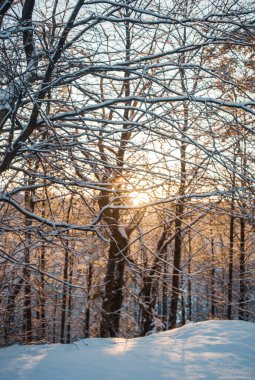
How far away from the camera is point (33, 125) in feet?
10.8

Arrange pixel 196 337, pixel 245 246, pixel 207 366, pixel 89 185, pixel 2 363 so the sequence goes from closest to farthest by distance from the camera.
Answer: pixel 207 366
pixel 2 363
pixel 89 185
pixel 196 337
pixel 245 246

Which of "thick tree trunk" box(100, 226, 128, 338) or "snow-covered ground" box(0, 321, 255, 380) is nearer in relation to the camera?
"snow-covered ground" box(0, 321, 255, 380)

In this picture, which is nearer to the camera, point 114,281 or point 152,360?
point 152,360

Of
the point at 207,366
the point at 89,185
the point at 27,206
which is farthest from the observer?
the point at 27,206

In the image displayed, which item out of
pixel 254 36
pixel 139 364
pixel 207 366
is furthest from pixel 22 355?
pixel 254 36

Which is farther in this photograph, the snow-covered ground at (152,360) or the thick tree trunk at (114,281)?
the thick tree trunk at (114,281)

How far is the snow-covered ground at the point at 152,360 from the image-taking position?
2.74m

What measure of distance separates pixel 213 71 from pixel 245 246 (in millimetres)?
16281

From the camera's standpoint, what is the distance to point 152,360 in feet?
10.3

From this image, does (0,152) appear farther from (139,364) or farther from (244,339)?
(244,339)

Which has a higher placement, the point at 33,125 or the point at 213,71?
the point at 213,71

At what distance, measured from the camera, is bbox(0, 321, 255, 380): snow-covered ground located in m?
2.74

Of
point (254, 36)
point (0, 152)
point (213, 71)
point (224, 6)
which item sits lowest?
point (0, 152)

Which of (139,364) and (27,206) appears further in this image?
(27,206)
